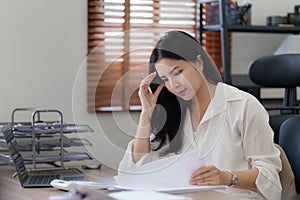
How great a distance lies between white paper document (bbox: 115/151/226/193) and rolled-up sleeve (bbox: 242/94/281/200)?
21 centimetres

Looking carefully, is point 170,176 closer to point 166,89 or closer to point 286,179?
point 166,89

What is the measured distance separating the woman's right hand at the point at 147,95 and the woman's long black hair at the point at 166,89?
0.01 m

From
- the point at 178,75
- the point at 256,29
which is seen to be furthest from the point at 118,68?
the point at 256,29

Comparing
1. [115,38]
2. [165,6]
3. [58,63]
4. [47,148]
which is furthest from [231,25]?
[115,38]

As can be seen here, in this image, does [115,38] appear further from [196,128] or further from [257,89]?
[257,89]

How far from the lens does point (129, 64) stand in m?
1.55

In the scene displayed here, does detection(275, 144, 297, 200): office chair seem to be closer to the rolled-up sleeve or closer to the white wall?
the rolled-up sleeve

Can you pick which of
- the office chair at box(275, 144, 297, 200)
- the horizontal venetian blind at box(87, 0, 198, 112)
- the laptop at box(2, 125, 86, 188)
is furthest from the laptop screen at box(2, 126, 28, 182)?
the office chair at box(275, 144, 297, 200)

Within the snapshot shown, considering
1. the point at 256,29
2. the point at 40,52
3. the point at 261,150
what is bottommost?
the point at 261,150

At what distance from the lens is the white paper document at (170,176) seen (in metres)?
1.44

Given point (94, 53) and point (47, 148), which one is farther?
point (47, 148)

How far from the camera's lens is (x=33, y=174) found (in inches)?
72.0

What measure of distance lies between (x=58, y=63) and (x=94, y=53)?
1034 millimetres

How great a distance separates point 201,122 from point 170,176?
1.00 feet
